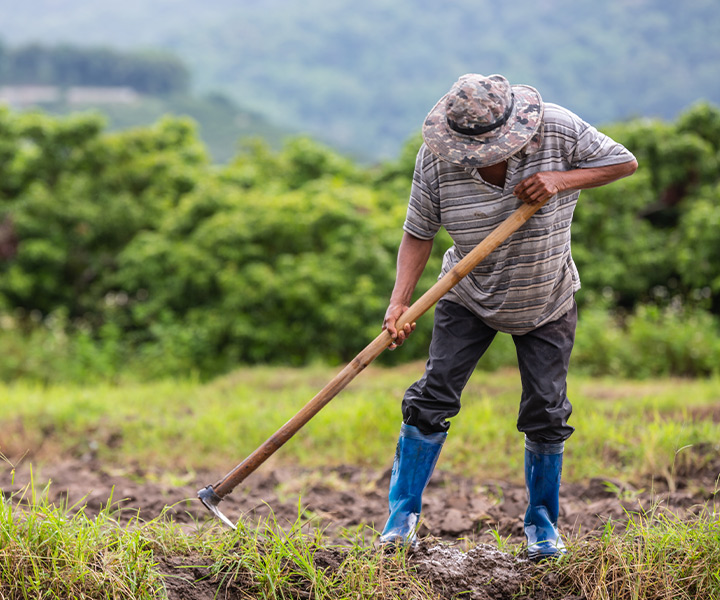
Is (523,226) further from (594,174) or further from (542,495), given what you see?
(542,495)

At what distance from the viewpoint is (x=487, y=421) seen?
5711 mm

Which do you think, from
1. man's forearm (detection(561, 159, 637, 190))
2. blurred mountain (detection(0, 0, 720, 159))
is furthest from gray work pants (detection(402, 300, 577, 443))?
blurred mountain (detection(0, 0, 720, 159))

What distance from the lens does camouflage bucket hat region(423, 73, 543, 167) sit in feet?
8.62

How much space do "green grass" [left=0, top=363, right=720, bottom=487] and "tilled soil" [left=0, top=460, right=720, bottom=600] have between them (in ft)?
0.83

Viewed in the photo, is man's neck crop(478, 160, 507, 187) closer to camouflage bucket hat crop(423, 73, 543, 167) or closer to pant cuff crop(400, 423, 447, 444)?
camouflage bucket hat crop(423, 73, 543, 167)

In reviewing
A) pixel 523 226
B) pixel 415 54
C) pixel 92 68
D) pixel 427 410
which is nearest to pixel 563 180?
pixel 523 226

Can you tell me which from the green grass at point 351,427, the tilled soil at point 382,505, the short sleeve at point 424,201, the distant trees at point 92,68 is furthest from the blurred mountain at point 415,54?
the short sleeve at point 424,201

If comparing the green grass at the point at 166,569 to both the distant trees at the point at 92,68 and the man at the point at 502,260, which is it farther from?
the distant trees at the point at 92,68

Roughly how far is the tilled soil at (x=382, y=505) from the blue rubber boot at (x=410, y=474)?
0.10m

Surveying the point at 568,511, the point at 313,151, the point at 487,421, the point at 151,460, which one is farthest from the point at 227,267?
the point at 568,511

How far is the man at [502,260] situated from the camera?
8.75ft

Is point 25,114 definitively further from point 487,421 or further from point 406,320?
point 406,320

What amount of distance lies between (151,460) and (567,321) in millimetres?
3671

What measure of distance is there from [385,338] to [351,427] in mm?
3074
